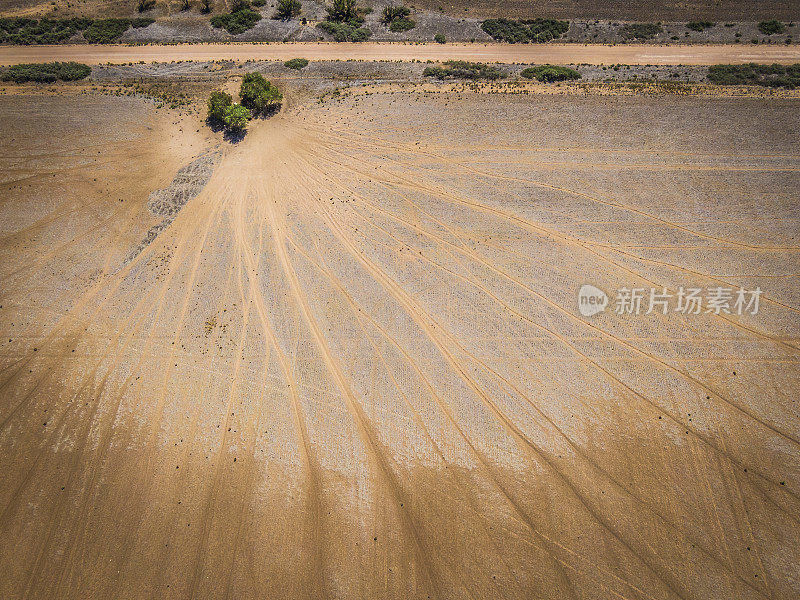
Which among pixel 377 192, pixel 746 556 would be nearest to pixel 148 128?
pixel 377 192

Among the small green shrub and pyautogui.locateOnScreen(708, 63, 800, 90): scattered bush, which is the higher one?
the small green shrub

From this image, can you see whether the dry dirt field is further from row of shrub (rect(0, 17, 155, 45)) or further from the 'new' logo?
row of shrub (rect(0, 17, 155, 45))

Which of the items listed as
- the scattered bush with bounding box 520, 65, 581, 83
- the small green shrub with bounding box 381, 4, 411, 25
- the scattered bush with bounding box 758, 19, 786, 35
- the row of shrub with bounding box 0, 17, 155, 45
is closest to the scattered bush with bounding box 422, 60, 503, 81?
the scattered bush with bounding box 520, 65, 581, 83

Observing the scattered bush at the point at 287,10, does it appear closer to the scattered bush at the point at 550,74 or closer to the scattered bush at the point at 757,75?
the scattered bush at the point at 550,74

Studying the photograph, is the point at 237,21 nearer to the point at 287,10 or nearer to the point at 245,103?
the point at 287,10

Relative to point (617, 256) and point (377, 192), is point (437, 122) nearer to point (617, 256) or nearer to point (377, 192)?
point (377, 192)

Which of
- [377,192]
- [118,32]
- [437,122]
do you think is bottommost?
[377,192]
